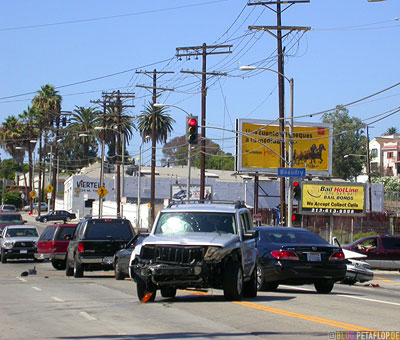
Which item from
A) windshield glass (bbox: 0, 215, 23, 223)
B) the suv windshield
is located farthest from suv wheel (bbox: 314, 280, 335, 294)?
windshield glass (bbox: 0, 215, 23, 223)

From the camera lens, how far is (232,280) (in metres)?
13.7

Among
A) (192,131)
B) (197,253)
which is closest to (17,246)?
(192,131)

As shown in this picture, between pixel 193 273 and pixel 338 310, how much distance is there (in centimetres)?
276

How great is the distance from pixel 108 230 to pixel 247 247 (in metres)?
9.71

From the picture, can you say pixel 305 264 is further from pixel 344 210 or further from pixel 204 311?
pixel 344 210

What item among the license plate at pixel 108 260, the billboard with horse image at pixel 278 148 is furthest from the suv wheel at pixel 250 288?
the billboard with horse image at pixel 278 148

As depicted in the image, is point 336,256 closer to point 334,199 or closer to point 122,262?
point 122,262

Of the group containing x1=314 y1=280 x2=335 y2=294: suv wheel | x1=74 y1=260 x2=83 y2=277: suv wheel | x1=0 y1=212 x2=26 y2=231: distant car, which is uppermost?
x1=0 y1=212 x2=26 y2=231: distant car

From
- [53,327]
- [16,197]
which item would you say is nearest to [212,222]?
[53,327]

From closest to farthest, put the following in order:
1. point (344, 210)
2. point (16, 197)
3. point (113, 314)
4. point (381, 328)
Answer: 1. point (381, 328)
2. point (113, 314)
3. point (344, 210)
4. point (16, 197)

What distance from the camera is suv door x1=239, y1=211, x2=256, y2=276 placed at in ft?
47.7

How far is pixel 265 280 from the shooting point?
54.9 ft

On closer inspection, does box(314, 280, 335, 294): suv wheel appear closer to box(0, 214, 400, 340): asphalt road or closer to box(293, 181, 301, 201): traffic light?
box(0, 214, 400, 340): asphalt road

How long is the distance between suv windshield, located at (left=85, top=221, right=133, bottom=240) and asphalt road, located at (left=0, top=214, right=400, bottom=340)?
6102mm
